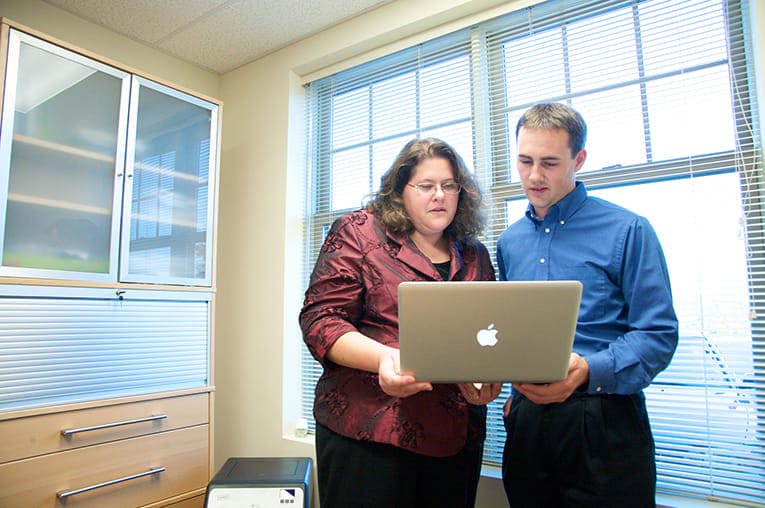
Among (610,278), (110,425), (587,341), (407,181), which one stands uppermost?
(407,181)

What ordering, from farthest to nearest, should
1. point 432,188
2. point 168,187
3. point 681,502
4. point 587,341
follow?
point 168,187 < point 681,502 < point 432,188 < point 587,341

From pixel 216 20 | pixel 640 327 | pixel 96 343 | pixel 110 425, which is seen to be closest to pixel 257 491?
pixel 110 425

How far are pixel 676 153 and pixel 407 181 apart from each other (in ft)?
3.23

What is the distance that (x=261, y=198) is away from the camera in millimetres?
2688

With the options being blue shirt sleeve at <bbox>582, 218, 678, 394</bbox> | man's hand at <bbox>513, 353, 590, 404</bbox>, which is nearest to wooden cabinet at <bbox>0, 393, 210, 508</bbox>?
man's hand at <bbox>513, 353, 590, 404</bbox>

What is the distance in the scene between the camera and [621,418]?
107cm

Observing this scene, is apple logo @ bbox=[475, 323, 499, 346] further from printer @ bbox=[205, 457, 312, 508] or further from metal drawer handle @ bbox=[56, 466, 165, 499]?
metal drawer handle @ bbox=[56, 466, 165, 499]

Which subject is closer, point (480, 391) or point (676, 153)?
point (480, 391)

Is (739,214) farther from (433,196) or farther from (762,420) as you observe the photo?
(433,196)

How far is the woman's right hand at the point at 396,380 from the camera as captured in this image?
94 centimetres

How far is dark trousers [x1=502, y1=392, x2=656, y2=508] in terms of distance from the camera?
3.42 ft

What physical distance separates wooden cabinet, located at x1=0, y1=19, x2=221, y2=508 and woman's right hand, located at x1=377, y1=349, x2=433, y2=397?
4.79 ft

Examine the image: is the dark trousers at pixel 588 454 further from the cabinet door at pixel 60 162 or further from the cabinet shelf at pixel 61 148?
the cabinet shelf at pixel 61 148

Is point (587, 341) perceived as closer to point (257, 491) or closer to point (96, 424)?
point (257, 491)
